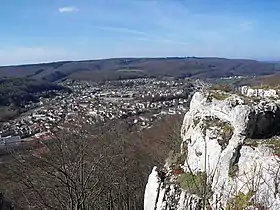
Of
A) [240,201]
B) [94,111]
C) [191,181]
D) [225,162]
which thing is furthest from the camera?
[94,111]

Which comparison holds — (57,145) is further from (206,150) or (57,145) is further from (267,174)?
(267,174)

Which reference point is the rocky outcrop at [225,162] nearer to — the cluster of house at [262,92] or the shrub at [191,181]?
the shrub at [191,181]

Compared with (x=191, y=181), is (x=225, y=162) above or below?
above

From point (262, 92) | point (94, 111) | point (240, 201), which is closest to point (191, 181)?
point (240, 201)

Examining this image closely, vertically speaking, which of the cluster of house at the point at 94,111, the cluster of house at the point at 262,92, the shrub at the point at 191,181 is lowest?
the cluster of house at the point at 94,111

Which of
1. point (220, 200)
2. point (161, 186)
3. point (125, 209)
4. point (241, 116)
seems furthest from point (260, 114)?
point (125, 209)

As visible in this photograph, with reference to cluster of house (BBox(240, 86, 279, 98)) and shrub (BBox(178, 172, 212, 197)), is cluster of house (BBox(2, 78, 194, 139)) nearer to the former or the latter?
shrub (BBox(178, 172, 212, 197))

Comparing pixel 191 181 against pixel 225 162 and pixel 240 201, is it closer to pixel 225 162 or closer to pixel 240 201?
pixel 225 162

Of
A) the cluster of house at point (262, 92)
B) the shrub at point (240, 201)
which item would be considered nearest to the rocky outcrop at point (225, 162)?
the shrub at point (240, 201)

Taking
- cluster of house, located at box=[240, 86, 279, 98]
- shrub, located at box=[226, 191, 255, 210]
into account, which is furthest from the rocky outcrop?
cluster of house, located at box=[240, 86, 279, 98]
